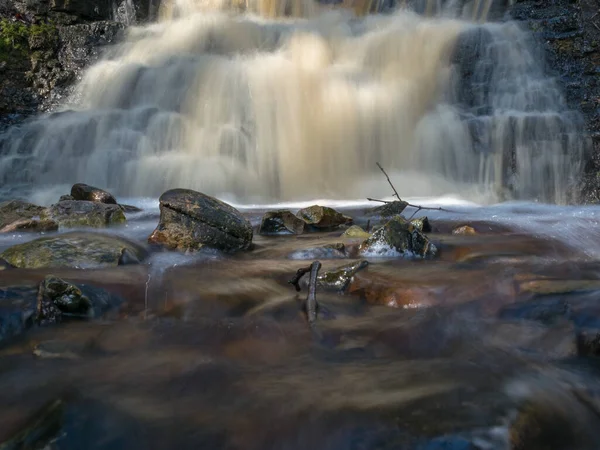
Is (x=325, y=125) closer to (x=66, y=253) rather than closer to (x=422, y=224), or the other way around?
(x=422, y=224)

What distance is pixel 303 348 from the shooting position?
250 centimetres

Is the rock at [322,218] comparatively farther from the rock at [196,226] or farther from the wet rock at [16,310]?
the wet rock at [16,310]

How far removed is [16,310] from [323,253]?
2.42 m

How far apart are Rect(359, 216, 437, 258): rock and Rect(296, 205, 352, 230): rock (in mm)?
1575

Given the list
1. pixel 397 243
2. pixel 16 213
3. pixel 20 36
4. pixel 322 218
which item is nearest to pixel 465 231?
pixel 397 243

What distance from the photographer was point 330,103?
1044cm

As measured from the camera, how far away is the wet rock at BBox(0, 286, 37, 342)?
2.68 metres

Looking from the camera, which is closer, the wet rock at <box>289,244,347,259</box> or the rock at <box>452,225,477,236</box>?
the wet rock at <box>289,244,347,259</box>

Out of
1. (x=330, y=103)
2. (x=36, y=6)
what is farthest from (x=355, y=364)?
(x=36, y=6)

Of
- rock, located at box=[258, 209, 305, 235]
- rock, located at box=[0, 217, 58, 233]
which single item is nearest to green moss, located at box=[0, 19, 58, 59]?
rock, located at box=[0, 217, 58, 233]

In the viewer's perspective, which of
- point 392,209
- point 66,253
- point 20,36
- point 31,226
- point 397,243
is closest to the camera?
point 66,253

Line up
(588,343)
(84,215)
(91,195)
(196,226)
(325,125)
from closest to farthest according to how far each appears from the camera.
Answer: (588,343)
(196,226)
(84,215)
(91,195)
(325,125)

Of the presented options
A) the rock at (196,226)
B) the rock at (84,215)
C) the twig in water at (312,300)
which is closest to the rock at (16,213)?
the rock at (84,215)

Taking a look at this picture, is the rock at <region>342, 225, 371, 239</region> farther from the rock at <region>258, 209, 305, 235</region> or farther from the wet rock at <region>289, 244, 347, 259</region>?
the rock at <region>258, 209, 305, 235</region>
